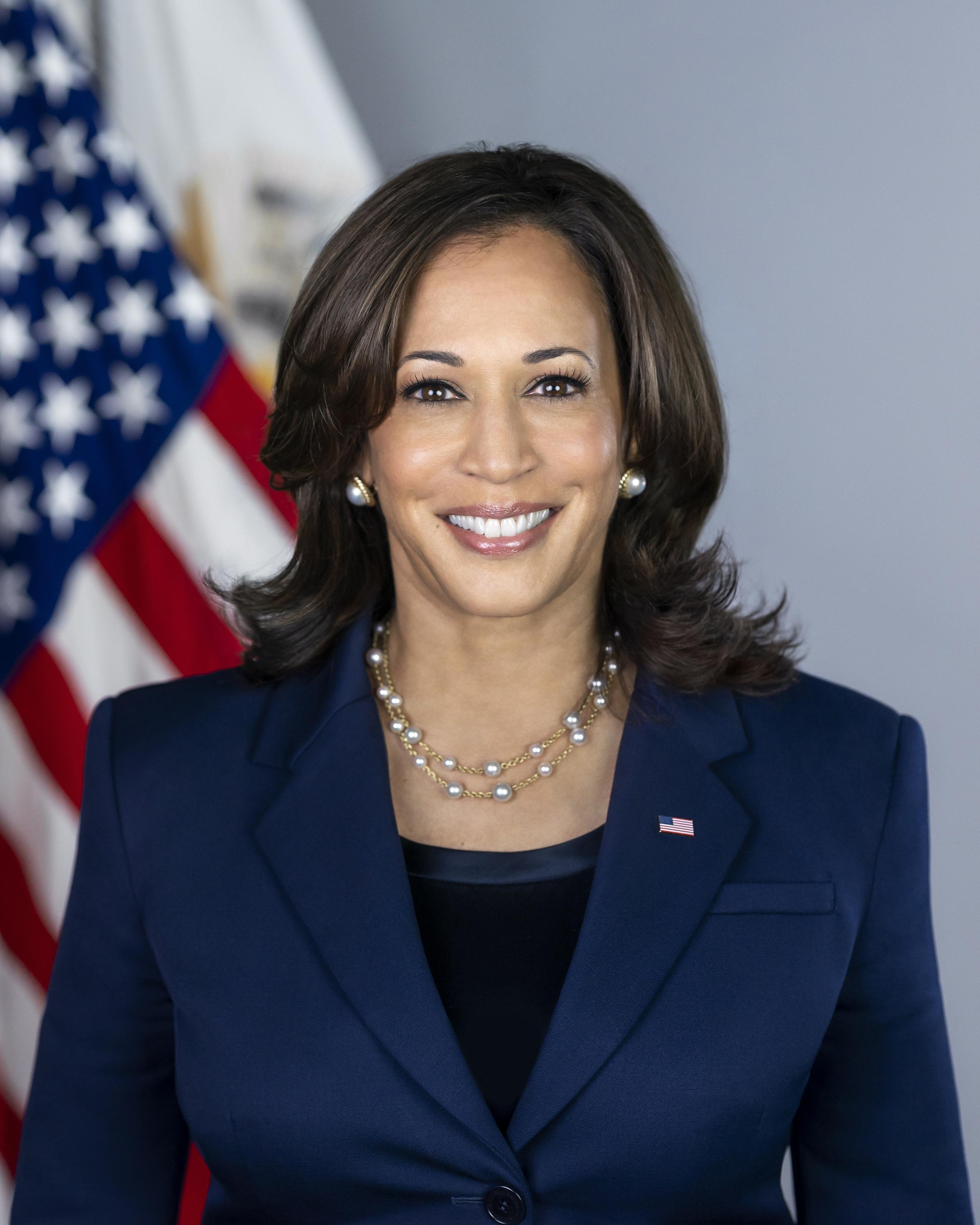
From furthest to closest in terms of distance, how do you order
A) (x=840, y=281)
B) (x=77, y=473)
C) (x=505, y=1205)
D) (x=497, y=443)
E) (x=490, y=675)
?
(x=840, y=281) < (x=77, y=473) < (x=490, y=675) < (x=497, y=443) < (x=505, y=1205)

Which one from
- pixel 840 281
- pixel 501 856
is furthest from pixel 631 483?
pixel 840 281

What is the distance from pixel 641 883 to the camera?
1.57 metres

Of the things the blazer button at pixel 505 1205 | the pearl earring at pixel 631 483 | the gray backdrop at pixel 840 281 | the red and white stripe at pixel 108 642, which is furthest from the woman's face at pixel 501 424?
the gray backdrop at pixel 840 281

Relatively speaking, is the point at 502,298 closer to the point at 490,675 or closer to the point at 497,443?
the point at 497,443

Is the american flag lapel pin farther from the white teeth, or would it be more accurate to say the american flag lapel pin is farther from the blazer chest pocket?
the white teeth

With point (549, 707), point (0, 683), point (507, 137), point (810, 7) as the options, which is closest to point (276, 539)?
point (0, 683)

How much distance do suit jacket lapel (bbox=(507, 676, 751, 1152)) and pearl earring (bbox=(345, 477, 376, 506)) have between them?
1.57ft

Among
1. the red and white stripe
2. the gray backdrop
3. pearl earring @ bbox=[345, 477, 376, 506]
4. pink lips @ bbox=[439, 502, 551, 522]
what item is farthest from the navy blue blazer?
the gray backdrop

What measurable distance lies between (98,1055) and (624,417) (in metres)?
1.11

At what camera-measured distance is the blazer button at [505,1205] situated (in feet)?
4.73

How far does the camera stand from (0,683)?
2377 millimetres

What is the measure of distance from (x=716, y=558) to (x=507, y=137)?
59.3 inches

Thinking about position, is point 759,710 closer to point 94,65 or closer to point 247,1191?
point 247,1191

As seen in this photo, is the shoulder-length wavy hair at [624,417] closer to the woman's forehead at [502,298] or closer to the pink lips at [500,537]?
the woman's forehead at [502,298]
